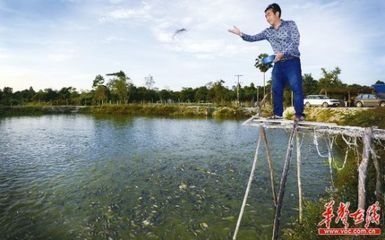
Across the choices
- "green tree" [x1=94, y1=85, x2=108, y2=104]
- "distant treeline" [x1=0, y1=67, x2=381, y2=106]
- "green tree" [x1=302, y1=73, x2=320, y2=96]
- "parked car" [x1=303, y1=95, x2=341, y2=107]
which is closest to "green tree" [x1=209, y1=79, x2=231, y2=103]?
"distant treeline" [x1=0, y1=67, x2=381, y2=106]

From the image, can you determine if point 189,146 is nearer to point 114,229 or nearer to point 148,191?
point 148,191

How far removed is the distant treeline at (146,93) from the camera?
8950 centimetres

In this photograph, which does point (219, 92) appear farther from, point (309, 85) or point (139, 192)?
point (139, 192)

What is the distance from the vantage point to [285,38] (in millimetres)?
6758

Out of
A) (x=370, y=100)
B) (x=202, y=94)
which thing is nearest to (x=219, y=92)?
(x=202, y=94)

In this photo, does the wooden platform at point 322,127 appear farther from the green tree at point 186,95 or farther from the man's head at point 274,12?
the green tree at point 186,95

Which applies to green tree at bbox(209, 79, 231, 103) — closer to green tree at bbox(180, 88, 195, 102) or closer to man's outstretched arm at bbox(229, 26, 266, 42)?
green tree at bbox(180, 88, 195, 102)

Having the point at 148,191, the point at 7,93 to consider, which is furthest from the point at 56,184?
the point at 7,93

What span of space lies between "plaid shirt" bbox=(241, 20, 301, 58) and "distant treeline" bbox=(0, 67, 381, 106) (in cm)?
8282

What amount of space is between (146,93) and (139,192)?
102 metres

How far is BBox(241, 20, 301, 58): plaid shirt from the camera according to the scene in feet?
21.9

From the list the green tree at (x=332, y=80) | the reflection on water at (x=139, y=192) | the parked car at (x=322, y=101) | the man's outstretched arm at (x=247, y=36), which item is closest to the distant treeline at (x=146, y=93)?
the green tree at (x=332, y=80)

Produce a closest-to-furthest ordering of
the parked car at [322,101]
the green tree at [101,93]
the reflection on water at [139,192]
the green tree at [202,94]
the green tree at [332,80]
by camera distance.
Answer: the reflection on water at [139,192] → the parked car at [322,101] → the green tree at [332,80] → the green tree at [101,93] → the green tree at [202,94]

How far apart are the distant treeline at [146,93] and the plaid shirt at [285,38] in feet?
272
